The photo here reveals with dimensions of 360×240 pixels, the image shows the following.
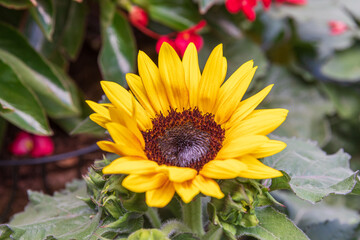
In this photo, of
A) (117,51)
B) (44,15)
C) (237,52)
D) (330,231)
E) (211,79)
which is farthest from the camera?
(237,52)

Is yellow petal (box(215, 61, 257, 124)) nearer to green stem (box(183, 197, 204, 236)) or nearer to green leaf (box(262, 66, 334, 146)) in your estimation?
green stem (box(183, 197, 204, 236))

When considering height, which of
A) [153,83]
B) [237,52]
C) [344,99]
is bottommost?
[344,99]

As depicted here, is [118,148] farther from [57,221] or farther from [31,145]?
[31,145]

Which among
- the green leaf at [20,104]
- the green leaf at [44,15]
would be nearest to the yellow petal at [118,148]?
the green leaf at [20,104]

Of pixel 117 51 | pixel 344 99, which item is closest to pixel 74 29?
pixel 117 51

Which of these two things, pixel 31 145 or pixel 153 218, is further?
pixel 31 145

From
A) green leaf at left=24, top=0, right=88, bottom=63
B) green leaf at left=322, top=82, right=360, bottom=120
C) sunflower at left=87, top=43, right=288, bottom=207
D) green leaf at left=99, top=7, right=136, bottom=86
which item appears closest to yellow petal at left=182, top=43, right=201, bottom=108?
sunflower at left=87, top=43, right=288, bottom=207
